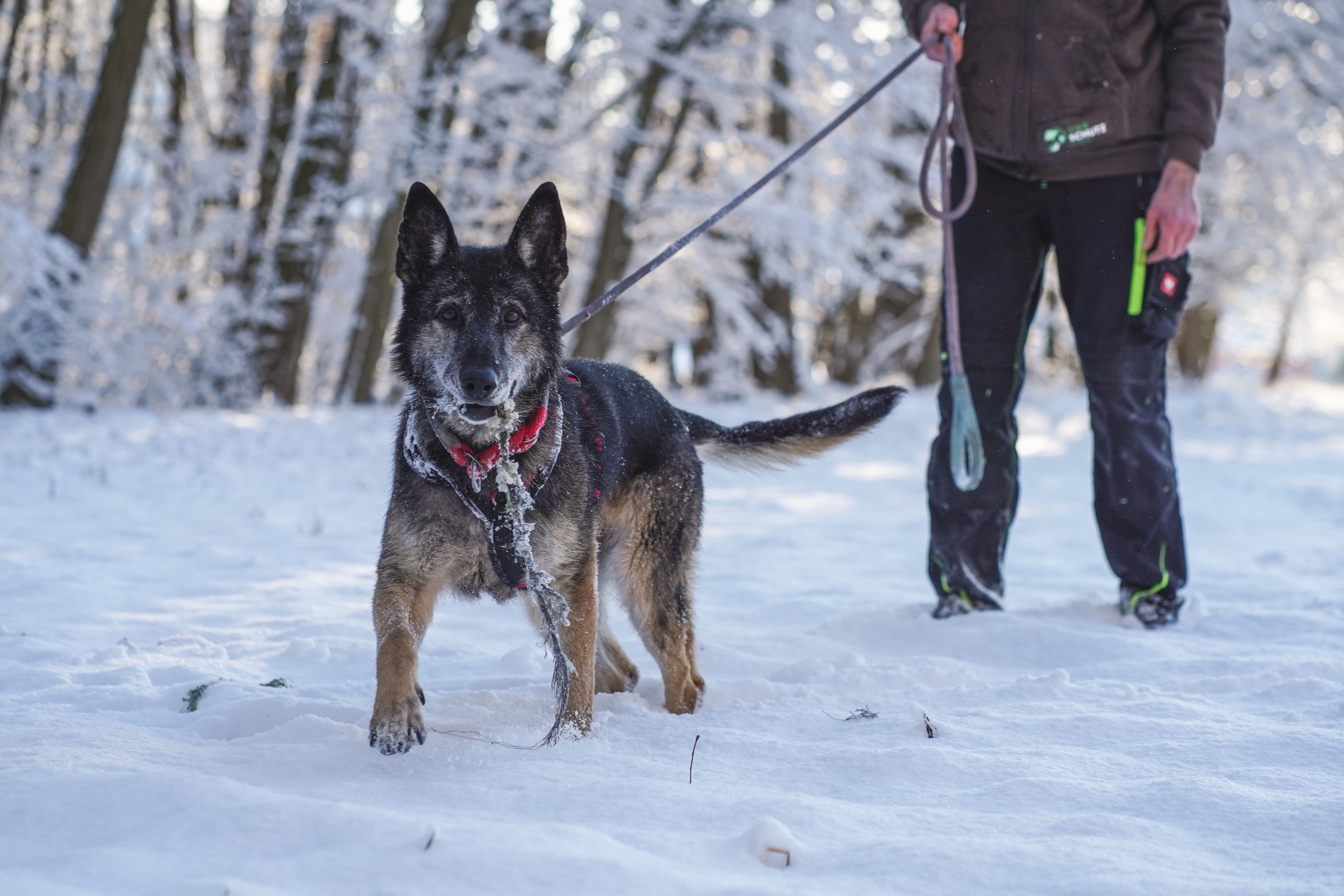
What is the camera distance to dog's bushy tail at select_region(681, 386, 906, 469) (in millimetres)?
3846

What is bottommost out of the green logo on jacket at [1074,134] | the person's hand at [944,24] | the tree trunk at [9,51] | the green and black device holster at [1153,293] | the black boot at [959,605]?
the black boot at [959,605]

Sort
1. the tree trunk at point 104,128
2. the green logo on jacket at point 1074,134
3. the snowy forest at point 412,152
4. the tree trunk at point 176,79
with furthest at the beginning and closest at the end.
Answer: the tree trunk at point 176,79 → the snowy forest at point 412,152 → the tree trunk at point 104,128 → the green logo on jacket at point 1074,134

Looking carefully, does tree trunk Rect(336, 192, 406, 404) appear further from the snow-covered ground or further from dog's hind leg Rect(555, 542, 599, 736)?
dog's hind leg Rect(555, 542, 599, 736)

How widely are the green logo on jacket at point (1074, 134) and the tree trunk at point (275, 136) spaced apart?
12.1 metres

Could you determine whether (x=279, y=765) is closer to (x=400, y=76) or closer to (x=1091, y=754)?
(x=1091, y=754)

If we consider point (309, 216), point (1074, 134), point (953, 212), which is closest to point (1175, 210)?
point (1074, 134)

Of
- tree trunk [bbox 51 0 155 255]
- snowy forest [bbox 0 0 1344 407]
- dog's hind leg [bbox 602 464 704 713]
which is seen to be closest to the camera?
dog's hind leg [bbox 602 464 704 713]

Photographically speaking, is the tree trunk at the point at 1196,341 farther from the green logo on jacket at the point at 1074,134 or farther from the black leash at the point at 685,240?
the black leash at the point at 685,240

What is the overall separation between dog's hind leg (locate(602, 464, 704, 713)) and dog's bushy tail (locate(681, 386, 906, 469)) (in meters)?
0.39

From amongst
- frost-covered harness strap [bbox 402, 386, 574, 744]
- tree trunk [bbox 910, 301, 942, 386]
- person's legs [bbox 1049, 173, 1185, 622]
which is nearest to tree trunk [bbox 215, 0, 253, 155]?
tree trunk [bbox 910, 301, 942, 386]

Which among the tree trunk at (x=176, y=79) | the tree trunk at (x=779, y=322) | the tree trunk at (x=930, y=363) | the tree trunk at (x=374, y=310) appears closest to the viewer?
the tree trunk at (x=374, y=310)

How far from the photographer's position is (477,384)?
2795mm

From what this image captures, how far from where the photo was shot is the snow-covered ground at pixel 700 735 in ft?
6.29

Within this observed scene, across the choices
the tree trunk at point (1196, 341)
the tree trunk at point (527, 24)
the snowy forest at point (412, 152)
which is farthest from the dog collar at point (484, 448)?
the tree trunk at point (1196, 341)
